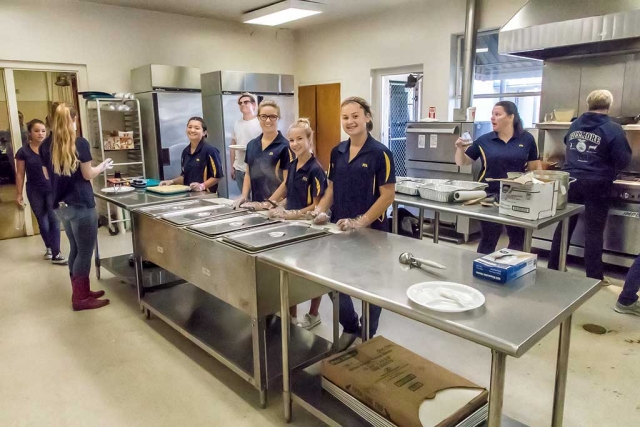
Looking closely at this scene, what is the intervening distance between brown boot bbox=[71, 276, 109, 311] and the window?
4173 mm

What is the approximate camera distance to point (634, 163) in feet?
12.9

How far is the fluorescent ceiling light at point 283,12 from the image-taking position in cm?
516

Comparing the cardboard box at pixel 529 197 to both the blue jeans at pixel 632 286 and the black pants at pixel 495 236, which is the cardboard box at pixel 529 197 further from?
the blue jeans at pixel 632 286

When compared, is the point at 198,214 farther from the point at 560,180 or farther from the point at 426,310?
the point at 560,180

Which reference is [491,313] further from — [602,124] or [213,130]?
[213,130]

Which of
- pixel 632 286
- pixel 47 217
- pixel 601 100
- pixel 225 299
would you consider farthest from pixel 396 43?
pixel 225 299

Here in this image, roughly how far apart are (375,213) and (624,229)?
2.60 m

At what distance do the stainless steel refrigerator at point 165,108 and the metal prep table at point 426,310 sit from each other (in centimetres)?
385

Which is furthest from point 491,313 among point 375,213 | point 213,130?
point 213,130

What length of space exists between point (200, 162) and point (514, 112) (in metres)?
2.25

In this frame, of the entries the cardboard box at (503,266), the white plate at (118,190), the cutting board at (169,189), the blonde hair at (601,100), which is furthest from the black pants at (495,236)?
the white plate at (118,190)

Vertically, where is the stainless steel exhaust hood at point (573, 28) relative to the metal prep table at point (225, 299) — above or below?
above

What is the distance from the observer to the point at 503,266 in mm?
1518

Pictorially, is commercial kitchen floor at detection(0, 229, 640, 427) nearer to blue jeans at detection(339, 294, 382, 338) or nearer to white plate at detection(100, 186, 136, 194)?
blue jeans at detection(339, 294, 382, 338)
